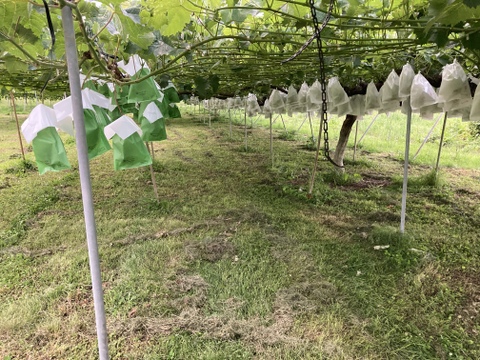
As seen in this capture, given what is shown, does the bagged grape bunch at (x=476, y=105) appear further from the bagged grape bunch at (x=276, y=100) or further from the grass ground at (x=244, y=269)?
the bagged grape bunch at (x=276, y=100)

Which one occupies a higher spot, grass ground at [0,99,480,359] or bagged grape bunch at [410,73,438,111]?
bagged grape bunch at [410,73,438,111]

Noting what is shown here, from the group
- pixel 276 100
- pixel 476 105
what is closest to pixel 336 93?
pixel 476 105

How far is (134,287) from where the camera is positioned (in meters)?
2.87

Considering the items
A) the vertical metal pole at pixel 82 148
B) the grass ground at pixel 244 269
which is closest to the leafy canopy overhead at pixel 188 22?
the vertical metal pole at pixel 82 148

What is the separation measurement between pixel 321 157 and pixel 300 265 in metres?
6.08

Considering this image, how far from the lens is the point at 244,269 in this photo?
10.4 ft

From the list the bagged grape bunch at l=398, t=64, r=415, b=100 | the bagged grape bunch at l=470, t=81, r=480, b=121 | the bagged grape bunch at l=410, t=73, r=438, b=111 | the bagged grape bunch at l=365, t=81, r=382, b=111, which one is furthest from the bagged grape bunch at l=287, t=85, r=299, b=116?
the bagged grape bunch at l=470, t=81, r=480, b=121

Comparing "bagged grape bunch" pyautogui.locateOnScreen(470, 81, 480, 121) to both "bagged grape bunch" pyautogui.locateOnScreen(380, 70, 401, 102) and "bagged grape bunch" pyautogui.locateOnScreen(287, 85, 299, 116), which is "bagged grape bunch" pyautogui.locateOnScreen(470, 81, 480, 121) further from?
"bagged grape bunch" pyautogui.locateOnScreen(287, 85, 299, 116)

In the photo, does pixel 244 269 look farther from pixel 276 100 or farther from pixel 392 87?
pixel 276 100

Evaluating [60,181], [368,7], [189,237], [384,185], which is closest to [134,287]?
[189,237]

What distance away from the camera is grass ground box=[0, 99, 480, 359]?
7.52 ft

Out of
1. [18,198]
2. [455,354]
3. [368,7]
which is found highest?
[368,7]

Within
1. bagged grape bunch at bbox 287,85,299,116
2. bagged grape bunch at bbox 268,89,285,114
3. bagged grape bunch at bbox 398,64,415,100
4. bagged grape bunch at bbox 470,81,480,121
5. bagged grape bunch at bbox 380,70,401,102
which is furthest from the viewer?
bagged grape bunch at bbox 268,89,285,114

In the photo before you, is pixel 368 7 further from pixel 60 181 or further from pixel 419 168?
pixel 419 168
